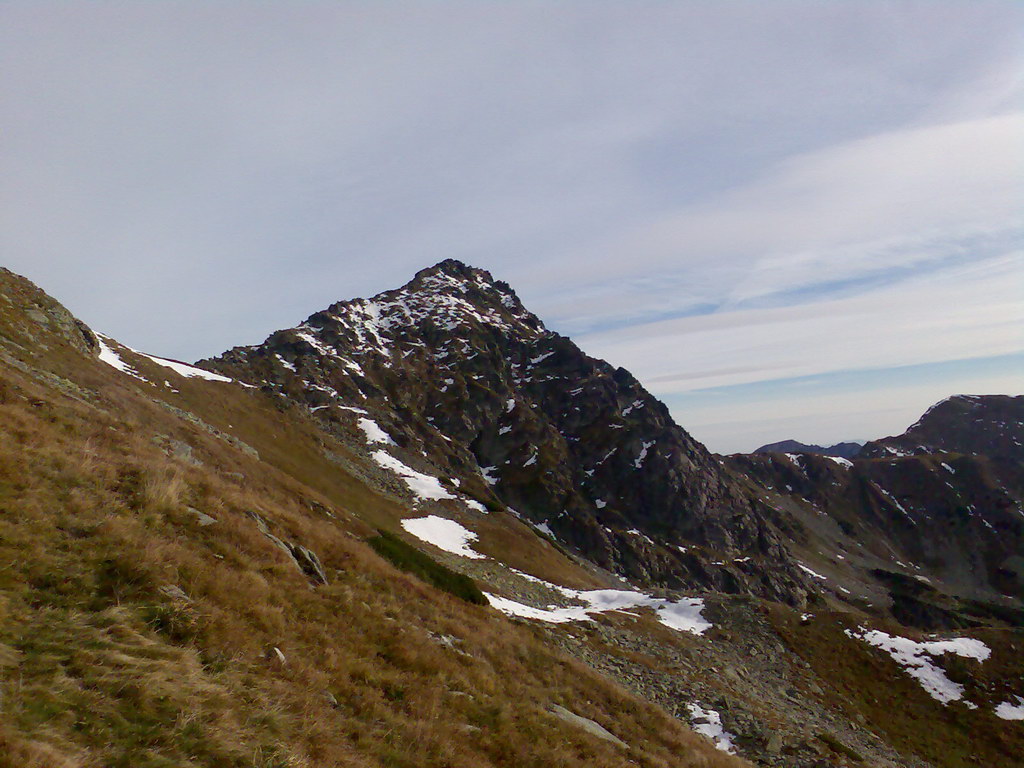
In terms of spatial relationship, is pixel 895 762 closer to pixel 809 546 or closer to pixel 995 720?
pixel 995 720

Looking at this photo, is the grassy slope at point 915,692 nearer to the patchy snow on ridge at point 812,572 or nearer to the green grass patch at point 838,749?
the green grass patch at point 838,749

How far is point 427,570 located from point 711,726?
15197 mm

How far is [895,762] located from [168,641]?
4378 centimetres

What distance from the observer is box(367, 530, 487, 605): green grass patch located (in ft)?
80.0

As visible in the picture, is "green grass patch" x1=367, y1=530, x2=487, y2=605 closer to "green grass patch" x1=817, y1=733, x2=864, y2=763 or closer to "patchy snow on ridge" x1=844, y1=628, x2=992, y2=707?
"green grass patch" x1=817, y1=733, x2=864, y2=763

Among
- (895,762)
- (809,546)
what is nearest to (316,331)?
(895,762)

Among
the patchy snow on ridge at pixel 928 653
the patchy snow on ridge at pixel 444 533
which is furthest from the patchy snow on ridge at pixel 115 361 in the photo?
the patchy snow on ridge at pixel 928 653

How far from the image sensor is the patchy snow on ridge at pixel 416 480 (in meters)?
74.8

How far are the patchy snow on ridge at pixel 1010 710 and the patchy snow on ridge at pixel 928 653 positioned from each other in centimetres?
204

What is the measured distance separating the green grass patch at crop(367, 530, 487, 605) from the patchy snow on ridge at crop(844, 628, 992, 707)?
4210 cm

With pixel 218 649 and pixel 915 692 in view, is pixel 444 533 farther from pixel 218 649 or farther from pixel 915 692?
pixel 218 649

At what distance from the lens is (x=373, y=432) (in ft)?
343

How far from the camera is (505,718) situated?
37.4ft

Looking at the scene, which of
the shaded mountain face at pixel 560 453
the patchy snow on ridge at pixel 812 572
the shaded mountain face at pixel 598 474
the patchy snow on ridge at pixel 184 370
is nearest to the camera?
the patchy snow on ridge at pixel 184 370
